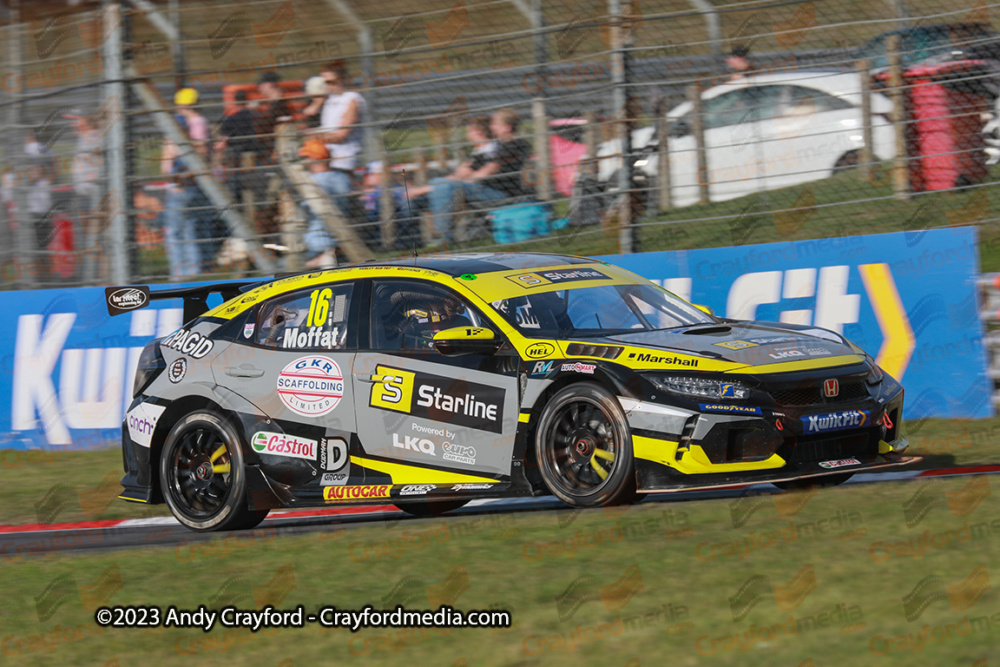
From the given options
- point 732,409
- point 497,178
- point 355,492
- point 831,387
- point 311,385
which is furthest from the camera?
point 497,178

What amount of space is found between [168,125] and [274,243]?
61.4 inches

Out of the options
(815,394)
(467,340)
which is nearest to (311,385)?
(467,340)

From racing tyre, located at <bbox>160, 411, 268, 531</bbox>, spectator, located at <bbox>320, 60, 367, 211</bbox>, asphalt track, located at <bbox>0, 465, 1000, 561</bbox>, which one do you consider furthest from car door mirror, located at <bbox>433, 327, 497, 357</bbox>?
spectator, located at <bbox>320, 60, 367, 211</bbox>

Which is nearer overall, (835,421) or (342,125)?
(835,421)

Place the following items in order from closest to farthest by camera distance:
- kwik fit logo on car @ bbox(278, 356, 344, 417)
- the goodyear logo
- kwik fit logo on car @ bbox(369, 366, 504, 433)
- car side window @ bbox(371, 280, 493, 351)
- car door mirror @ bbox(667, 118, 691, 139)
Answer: the goodyear logo, kwik fit logo on car @ bbox(369, 366, 504, 433), car side window @ bbox(371, 280, 493, 351), kwik fit logo on car @ bbox(278, 356, 344, 417), car door mirror @ bbox(667, 118, 691, 139)

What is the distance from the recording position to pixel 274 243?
1238 centimetres

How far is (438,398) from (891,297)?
4257mm

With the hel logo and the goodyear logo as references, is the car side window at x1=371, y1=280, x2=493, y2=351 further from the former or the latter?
the hel logo

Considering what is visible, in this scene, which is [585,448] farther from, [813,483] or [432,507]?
[432,507]

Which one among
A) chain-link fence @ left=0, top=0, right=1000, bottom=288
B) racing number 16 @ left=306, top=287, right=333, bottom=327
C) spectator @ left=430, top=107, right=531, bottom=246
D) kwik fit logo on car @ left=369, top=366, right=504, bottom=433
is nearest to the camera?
kwik fit logo on car @ left=369, top=366, right=504, bottom=433

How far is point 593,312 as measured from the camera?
755 centimetres

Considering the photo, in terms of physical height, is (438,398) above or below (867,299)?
below

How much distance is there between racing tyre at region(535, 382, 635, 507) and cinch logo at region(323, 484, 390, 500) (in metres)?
0.97

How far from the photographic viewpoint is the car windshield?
731 cm
